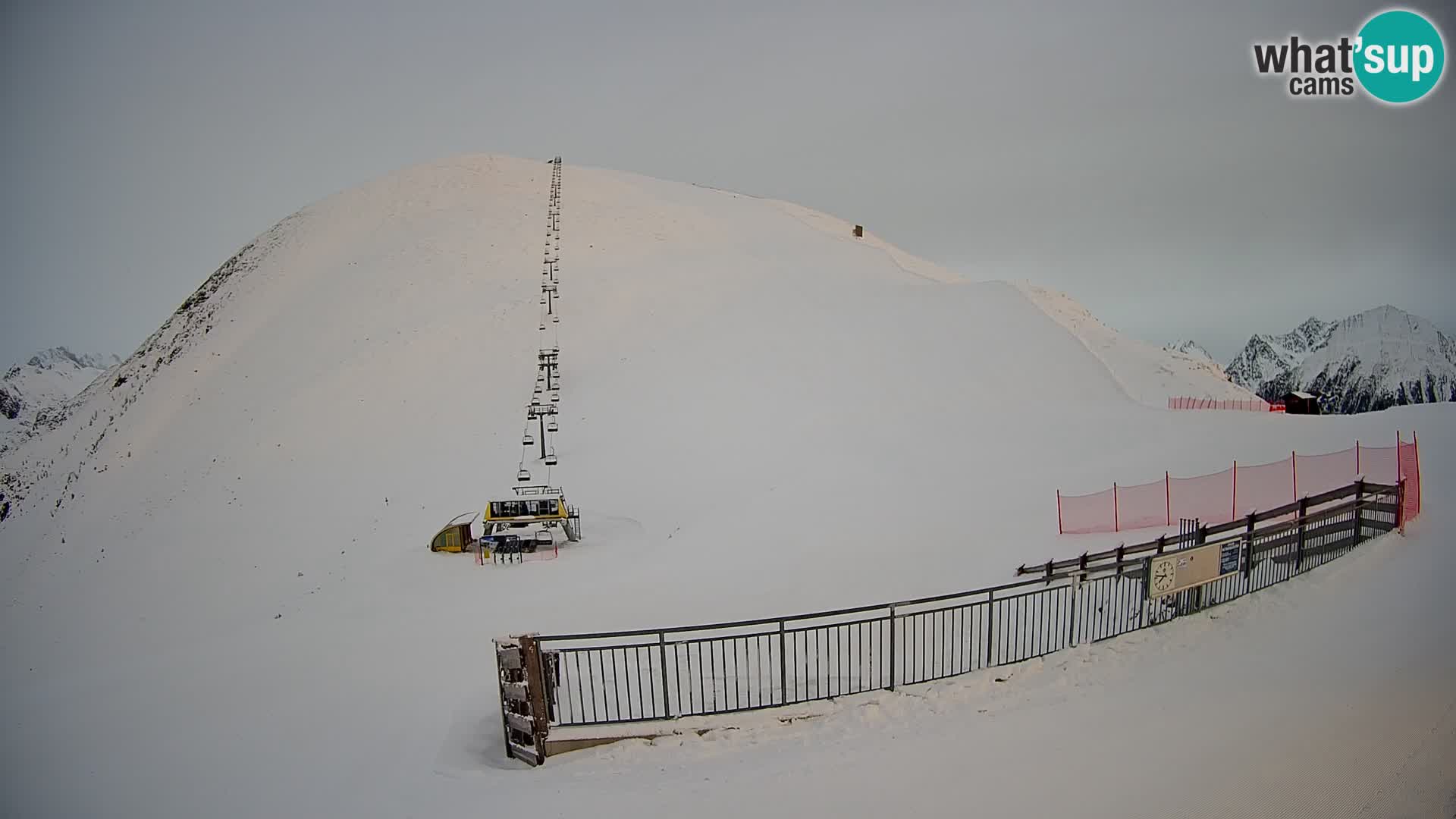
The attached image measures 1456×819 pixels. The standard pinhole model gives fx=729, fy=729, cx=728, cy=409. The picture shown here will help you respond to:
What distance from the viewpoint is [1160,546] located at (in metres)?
9.98

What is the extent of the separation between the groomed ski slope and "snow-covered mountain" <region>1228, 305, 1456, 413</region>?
10.8 meters

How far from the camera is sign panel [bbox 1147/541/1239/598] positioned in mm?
9164

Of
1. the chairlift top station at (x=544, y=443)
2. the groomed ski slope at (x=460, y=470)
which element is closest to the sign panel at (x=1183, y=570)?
the groomed ski slope at (x=460, y=470)

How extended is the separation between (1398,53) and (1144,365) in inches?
1062

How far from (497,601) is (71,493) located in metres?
16.9

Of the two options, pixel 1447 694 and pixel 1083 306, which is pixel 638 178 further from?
pixel 1447 694

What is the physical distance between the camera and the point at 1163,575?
923cm

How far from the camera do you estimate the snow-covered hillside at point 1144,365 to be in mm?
31578

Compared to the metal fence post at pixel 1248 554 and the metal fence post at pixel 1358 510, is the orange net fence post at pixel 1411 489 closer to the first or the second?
the metal fence post at pixel 1358 510

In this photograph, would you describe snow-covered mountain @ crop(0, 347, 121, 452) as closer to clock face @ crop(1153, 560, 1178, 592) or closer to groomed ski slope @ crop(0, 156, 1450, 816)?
groomed ski slope @ crop(0, 156, 1450, 816)

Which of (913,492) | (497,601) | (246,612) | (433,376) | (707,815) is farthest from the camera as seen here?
(433,376)

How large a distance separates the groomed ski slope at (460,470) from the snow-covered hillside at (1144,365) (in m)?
3.42

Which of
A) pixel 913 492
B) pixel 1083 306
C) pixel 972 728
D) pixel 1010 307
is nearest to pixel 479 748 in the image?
pixel 972 728

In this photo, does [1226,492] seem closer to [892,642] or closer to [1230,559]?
[1230,559]
